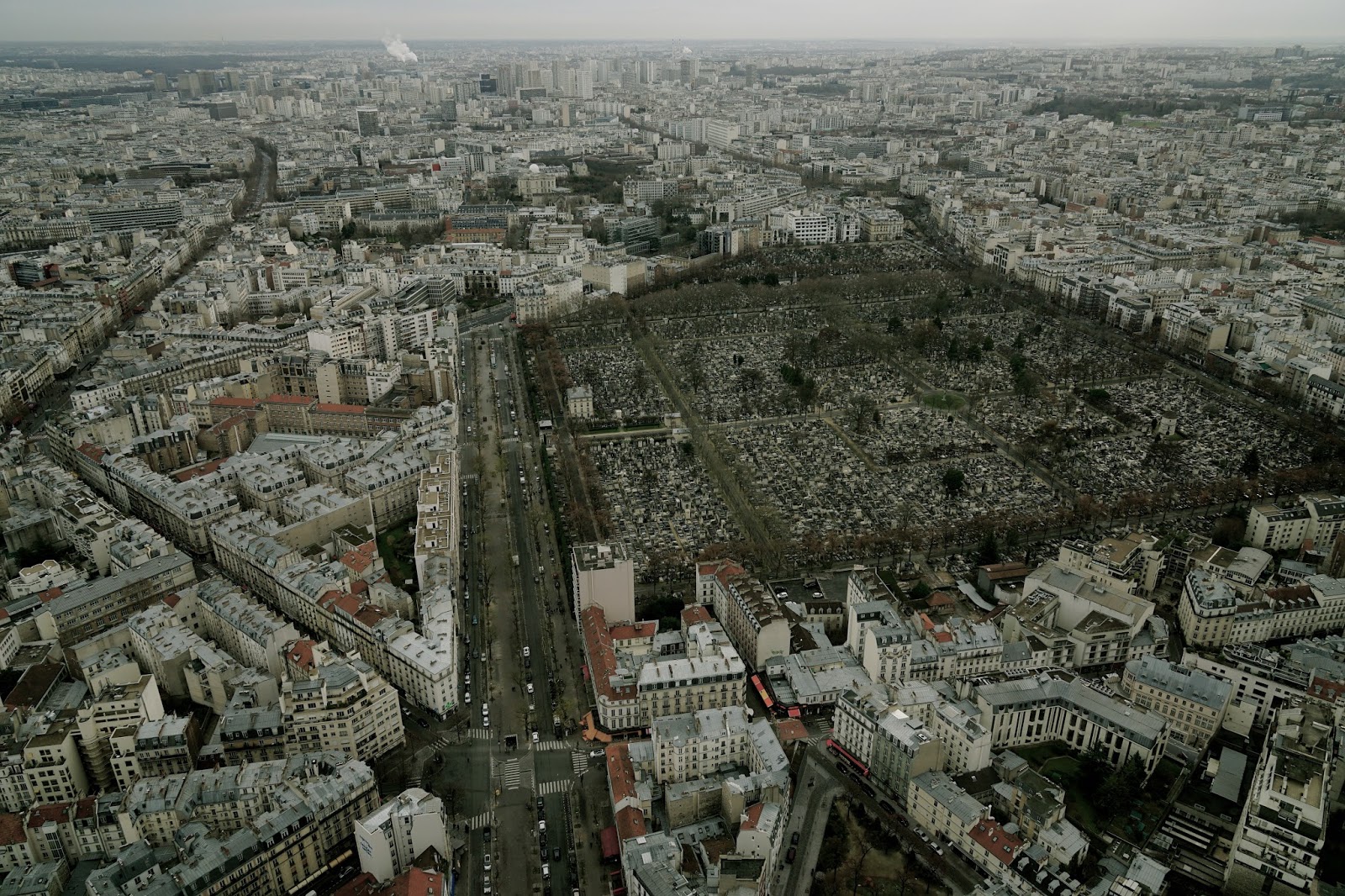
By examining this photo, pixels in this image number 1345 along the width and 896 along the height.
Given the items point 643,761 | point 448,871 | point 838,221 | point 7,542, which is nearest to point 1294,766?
point 643,761

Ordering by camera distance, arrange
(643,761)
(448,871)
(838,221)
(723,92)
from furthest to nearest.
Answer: (723,92) → (838,221) → (643,761) → (448,871)

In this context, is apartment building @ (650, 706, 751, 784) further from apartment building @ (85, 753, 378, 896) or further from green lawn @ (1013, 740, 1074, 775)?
green lawn @ (1013, 740, 1074, 775)

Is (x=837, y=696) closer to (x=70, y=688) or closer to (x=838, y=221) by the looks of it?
(x=70, y=688)

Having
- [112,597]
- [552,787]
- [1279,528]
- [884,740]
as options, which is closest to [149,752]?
[112,597]

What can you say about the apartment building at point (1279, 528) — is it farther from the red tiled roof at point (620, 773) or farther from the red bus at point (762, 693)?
the red tiled roof at point (620, 773)

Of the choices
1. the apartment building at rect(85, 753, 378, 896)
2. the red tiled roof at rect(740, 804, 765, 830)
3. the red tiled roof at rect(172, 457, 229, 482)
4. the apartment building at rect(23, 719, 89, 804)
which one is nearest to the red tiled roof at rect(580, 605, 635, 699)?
the red tiled roof at rect(740, 804, 765, 830)
